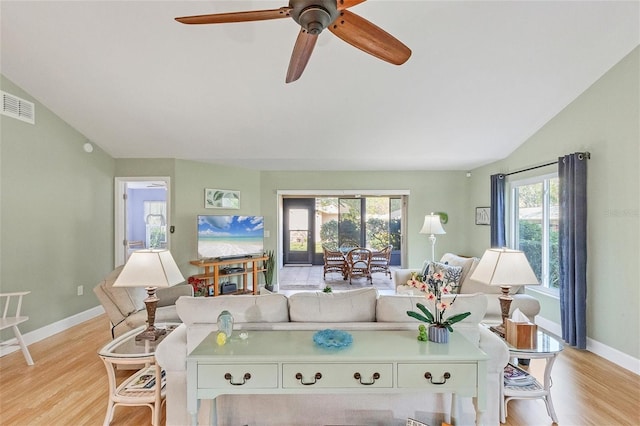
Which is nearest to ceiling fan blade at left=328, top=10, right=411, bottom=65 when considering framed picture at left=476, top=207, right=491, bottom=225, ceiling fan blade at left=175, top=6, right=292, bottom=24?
ceiling fan blade at left=175, top=6, right=292, bottom=24

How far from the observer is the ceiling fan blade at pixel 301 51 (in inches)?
67.7

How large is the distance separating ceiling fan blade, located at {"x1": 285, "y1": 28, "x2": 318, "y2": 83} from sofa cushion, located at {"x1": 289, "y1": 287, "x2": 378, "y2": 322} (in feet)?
5.09

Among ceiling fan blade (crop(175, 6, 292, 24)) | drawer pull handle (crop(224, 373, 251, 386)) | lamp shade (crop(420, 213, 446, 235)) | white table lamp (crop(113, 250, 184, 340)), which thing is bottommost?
drawer pull handle (crop(224, 373, 251, 386))

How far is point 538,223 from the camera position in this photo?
443cm

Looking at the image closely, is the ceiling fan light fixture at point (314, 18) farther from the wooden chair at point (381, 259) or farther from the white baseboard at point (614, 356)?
the wooden chair at point (381, 259)

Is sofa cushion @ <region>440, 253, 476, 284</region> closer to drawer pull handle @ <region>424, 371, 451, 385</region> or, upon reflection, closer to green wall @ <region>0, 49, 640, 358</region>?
green wall @ <region>0, 49, 640, 358</region>

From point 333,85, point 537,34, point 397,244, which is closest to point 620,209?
point 537,34

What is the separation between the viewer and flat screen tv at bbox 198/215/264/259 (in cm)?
495

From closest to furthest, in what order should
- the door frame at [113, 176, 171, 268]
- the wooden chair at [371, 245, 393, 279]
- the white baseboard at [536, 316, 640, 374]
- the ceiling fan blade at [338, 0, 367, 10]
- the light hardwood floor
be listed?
the ceiling fan blade at [338, 0, 367, 10], the light hardwood floor, the white baseboard at [536, 316, 640, 374], the door frame at [113, 176, 171, 268], the wooden chair at [371, 245, 393, 279]

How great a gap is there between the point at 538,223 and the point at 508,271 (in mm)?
2703

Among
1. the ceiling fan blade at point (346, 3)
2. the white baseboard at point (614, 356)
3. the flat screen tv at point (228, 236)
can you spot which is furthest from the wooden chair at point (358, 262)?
the ceiling fan blade at point (346, 3)

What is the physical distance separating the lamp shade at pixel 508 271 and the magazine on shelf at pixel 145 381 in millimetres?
2580

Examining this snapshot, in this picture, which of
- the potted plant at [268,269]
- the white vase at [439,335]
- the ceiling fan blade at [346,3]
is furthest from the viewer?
the potted plant at [268,269]

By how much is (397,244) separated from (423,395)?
7591mm
